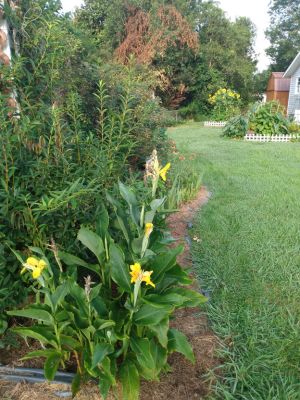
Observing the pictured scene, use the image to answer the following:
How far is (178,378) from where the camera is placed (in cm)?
198

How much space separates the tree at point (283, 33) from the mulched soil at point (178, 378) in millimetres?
44371

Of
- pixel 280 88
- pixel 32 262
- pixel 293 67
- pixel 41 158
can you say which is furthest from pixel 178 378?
pixel 280 88

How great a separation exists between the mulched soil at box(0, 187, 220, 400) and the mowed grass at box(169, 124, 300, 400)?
8cm

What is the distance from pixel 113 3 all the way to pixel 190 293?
23.2 metres

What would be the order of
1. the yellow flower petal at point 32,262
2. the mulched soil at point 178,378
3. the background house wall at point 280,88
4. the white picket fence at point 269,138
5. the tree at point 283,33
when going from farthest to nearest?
the tree at point 283,33 → the background house wall at point 280,88 → the white picket fence at point 269,138 → the mulched soil at point 178,378 → the yellow flower petal at point 32,262

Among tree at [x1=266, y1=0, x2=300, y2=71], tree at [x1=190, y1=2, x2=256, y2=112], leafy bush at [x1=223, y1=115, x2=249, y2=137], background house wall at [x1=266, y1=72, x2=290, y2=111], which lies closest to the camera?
leafy bush at [x1=223, y1=115, x2=249, y2=137]

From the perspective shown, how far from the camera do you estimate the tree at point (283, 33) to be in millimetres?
41656

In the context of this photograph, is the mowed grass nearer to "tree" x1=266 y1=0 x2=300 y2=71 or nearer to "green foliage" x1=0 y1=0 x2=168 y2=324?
"green foliage" x1=0 y1=0 x2=168 y2=324

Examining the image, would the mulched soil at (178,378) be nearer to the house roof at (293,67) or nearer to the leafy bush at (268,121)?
the leafy bush at (268,121)

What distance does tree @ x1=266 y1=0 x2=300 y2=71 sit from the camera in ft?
137

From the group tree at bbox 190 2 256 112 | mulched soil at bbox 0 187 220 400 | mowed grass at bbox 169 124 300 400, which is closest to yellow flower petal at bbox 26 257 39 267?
mulched soil at bbox 0 187 220 400

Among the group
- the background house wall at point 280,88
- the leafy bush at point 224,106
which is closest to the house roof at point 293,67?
the leafy bush at point 224,106

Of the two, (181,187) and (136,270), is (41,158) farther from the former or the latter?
(181,187)

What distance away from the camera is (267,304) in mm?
2674
